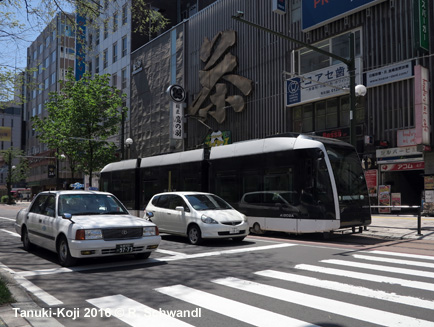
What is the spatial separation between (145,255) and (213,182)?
24.5 ft

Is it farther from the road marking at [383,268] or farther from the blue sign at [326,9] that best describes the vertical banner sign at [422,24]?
the road marking at [383,268]

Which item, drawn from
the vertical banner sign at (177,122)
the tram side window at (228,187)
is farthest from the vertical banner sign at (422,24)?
the vertical banner sign at (177,122)

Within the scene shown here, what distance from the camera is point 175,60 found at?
36.3m

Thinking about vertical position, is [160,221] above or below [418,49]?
below

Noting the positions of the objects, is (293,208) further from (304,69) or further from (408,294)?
(304,69)

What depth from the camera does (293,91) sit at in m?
25.9

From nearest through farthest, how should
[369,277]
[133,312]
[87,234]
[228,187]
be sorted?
1. [133,312]
2. [369,277]
3. [87,234]
4. [228,187]

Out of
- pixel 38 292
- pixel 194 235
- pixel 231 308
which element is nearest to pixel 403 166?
pixel 194 235

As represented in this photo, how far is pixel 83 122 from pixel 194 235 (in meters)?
22.0

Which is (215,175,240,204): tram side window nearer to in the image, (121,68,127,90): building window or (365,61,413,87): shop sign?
(365,61,413,87): shop sign

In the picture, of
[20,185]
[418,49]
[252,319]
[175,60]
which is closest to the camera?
[252,319]

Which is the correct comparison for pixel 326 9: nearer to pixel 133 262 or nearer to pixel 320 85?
pixel 320 85

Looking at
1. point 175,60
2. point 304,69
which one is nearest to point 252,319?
point 304,69

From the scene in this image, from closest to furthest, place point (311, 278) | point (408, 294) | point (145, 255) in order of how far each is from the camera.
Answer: point (408, 294) < point (311, 278) < point (145, 255)
